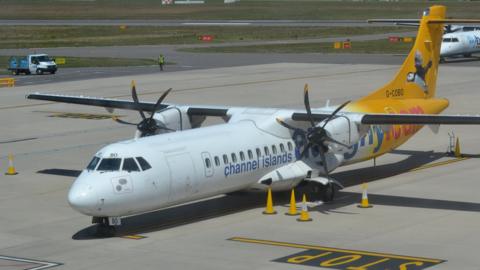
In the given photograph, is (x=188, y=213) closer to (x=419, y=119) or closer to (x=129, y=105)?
(x=129, y=105)

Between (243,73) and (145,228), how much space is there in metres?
48.0

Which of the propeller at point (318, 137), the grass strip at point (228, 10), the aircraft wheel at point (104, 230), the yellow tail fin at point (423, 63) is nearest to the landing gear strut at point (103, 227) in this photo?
the aircraft wheel at point (104, 230)

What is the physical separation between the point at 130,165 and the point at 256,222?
4.16 meters

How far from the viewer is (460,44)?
3238 inches

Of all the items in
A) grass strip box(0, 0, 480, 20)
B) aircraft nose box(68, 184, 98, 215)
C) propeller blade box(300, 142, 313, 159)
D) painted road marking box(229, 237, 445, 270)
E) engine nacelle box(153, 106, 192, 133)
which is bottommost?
painted road marking box(229, 237, 445, 270)

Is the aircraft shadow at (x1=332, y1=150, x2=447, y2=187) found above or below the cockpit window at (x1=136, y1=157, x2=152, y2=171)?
below

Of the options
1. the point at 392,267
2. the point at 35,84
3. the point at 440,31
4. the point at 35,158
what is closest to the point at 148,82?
the point at 35,84

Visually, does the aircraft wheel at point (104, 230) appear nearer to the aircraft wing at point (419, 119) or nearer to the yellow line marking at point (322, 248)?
the yellow line marking at point (322, 248)

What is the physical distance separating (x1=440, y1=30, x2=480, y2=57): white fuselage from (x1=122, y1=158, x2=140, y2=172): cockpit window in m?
60.6

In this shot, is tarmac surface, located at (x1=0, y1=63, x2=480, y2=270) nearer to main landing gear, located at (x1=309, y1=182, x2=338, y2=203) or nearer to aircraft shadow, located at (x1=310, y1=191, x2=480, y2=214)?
aircraft shadow, located at (x1=310, y1=191, x2=480, y2=214)

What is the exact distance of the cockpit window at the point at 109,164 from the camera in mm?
24969

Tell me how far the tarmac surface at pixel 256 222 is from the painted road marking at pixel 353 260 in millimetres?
25

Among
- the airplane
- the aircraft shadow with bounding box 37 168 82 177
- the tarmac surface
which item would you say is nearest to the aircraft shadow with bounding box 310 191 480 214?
the tarmac surface

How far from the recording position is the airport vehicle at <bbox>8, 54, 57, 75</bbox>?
79.0 metres
